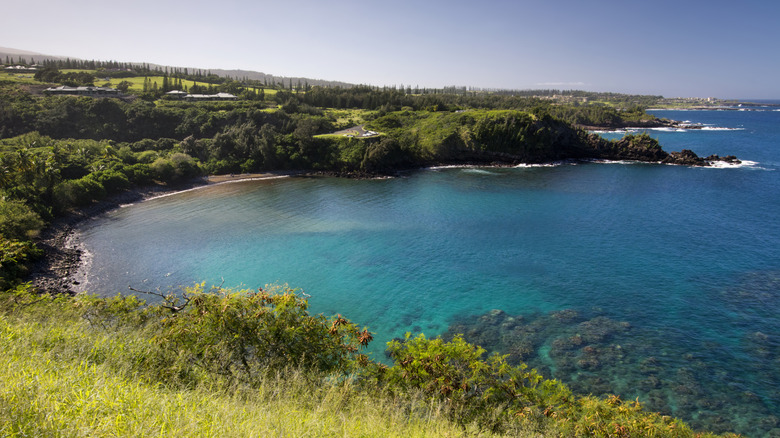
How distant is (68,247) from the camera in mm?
37375

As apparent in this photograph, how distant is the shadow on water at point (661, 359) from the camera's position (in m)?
17.5

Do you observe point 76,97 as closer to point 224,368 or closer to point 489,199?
point 489,199

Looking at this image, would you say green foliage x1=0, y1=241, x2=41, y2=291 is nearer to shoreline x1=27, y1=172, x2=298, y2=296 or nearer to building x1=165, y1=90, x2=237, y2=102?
shoreline x1=27, y1=172, x2=298, y2=296

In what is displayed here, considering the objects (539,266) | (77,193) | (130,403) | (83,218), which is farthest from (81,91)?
(130,403)

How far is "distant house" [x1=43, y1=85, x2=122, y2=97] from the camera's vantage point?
86.2 meters

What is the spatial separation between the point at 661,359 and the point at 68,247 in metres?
52.4

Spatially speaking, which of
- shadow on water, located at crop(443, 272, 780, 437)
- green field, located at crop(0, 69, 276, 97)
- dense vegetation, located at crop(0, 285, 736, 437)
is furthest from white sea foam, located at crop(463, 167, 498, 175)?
green field, located at crop(0, 69, 276, 97)

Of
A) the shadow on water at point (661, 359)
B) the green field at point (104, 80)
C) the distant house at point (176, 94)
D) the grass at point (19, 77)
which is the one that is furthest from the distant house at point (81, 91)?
the shadow on water at point (661, 359)

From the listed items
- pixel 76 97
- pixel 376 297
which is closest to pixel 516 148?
pixel 376 297

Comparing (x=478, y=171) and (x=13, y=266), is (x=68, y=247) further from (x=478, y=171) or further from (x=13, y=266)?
(x=478, y=171)

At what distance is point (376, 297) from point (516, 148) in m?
67.9

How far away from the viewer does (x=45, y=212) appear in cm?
4144

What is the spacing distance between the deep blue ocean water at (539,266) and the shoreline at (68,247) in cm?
133

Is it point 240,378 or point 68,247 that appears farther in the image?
point 68,247
